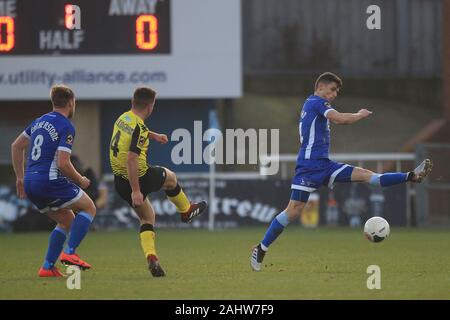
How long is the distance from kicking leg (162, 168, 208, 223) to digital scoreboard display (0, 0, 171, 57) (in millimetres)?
11115

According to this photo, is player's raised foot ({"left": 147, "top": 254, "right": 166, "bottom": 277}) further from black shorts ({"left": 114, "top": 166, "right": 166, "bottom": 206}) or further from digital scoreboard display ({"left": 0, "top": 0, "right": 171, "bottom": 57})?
digital scoreboard display ({"left": 0, "top": 0, "right": 171, "bottom": 57})

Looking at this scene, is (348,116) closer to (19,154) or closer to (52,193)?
(52,193)

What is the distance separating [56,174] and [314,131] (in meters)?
2.78

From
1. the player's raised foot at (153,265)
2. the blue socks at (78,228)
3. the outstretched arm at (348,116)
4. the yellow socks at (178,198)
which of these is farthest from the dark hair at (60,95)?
the outstretched arm at (348,116)

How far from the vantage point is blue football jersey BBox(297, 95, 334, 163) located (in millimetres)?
12367

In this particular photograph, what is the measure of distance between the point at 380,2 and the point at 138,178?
21.5 metres

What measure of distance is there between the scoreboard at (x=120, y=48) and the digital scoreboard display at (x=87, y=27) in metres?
0.02

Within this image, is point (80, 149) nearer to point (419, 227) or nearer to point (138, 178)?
point (419, 227)

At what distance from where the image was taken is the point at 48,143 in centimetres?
1161

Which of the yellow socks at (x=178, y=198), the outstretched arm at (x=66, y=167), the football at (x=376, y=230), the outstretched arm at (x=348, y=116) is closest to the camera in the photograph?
the outstretched arm at (x=66, y=167)

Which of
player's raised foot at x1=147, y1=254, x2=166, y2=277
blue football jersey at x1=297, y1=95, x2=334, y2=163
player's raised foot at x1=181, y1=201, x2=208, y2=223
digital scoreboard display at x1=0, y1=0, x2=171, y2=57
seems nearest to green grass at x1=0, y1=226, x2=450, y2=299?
player's raised foot at x1=147, y1=254, x2=166, y2=277

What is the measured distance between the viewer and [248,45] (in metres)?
33.8

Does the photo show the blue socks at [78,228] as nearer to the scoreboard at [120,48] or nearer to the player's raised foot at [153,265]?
the player's raised foot at [153,265]

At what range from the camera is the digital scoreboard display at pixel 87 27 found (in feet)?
74.7
